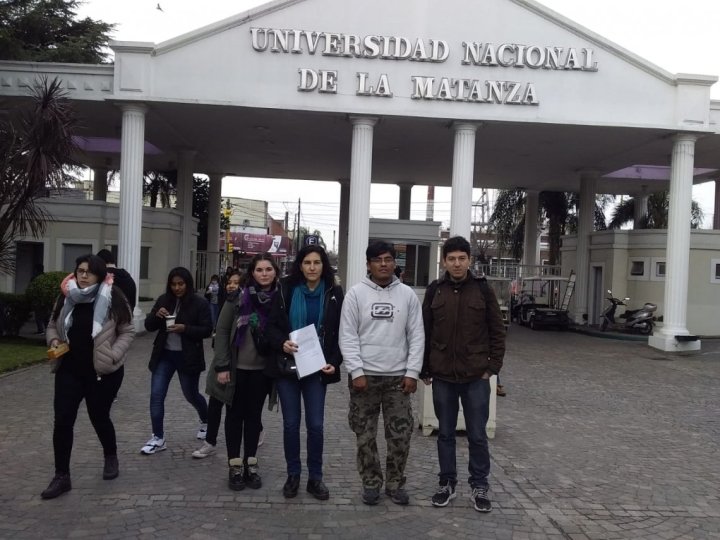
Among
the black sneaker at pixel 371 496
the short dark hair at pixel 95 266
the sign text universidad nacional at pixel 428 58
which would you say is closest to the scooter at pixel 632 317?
the sign text universidad nacional at pixel 428 58

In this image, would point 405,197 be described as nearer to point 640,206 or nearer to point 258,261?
point 640,206

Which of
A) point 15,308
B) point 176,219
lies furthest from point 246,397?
point 176,219

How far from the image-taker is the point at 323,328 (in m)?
4.62

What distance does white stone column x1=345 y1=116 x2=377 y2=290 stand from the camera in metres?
14.9

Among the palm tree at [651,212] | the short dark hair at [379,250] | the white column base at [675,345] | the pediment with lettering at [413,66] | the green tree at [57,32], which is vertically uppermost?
the green tree at [57,32]

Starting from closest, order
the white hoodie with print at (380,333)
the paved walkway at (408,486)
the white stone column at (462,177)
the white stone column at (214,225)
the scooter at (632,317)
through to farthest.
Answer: the paved walkway at (408,486)
the white hoodie with print at (380,333)
the white stone column at (462,177)
the scooter at (632,317)
the white stone column at (214,225)

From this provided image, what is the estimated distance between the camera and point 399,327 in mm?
4535

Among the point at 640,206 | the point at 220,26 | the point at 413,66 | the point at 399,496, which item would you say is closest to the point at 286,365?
the point at 399,496

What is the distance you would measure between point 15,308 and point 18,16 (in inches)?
544

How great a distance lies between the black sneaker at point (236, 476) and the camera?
15.7 feet

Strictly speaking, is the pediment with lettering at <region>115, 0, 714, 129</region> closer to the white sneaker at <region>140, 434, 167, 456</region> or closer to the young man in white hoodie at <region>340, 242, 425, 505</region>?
the white sneaker at <region>140, 434, 167, 456</region>

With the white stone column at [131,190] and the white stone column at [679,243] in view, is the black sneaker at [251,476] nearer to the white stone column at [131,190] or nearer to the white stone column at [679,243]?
the white stone column at [131,190]

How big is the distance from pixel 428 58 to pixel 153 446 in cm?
1134

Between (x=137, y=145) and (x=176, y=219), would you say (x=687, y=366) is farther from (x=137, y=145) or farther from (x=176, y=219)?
(x=176, y=219)
